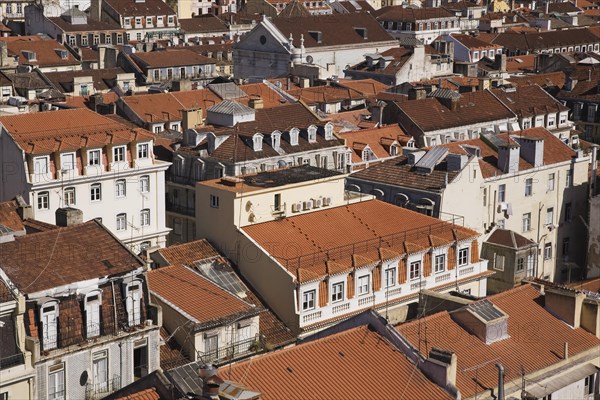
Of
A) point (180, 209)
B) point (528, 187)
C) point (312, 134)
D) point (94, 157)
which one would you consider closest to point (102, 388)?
point (94, 157)

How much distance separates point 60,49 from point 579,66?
4268cm

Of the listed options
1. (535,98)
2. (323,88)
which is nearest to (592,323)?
(535,98)

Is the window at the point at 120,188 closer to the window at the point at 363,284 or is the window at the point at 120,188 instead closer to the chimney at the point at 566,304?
the window at the point at 363,284

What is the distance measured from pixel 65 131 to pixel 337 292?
677 inches

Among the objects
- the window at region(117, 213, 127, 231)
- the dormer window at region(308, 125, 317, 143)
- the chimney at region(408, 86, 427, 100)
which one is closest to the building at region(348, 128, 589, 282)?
the dormer window at region(308, 125, 317, 143)

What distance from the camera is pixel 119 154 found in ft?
178

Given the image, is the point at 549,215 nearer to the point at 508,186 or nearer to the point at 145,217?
the point at 508,186

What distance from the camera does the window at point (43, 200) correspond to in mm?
51719

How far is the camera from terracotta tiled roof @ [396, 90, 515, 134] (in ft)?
215

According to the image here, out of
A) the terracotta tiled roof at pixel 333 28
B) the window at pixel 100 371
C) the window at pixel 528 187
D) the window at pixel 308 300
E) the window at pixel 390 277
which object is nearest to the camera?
the window at pixel 100 371

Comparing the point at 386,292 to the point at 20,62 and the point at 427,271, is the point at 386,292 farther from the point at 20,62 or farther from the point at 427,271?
the point at 20,62

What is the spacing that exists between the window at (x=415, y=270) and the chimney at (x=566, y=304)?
8050mm

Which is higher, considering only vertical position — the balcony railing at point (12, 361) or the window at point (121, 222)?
the balcony railing at point (12, 361)

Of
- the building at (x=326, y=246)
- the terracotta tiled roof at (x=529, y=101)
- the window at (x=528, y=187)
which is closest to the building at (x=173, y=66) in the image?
the terracotta tiled roof at (x=529, y=101)
